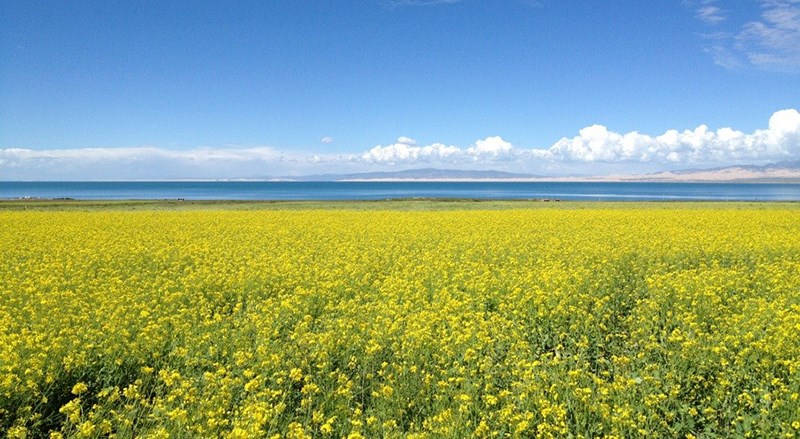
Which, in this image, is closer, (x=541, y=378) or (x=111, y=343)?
(x=541, y=378)

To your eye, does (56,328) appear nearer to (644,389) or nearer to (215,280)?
(215,280)

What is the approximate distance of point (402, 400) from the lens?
6.52 meters

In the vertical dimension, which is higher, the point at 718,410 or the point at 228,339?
the point at 228,339

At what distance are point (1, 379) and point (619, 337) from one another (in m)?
9.15

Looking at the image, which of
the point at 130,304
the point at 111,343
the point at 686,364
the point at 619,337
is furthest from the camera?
the point at 130,304

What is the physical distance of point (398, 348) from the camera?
8203 mm

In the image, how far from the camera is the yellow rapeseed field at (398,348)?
5.98 metres

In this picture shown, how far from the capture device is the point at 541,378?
6.76m

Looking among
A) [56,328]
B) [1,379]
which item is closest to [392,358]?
[1,379]

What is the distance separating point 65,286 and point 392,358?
840cm

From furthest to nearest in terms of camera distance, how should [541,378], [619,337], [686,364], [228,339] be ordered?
1. [619,337]
2. [228,339]
3. [686,364]
4. [541,378]

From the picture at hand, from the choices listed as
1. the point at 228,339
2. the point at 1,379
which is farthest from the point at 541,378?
the point at 1,379

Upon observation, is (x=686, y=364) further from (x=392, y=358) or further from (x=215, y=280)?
(x=215, y=280)

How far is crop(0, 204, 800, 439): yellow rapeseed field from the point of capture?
5980 mm
